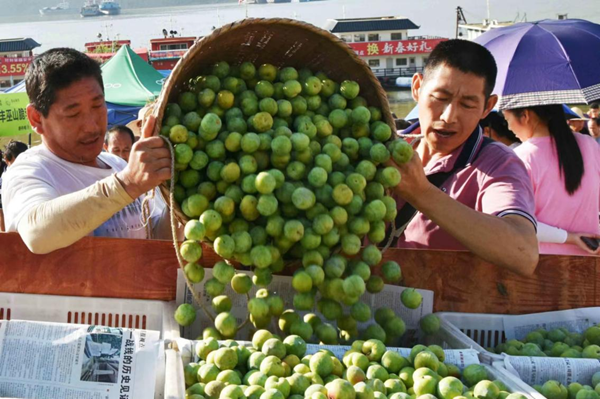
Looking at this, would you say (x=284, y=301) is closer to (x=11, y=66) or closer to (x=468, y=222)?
(x=468, y=222)

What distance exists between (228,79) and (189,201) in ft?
1.65

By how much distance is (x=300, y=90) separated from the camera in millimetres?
2447

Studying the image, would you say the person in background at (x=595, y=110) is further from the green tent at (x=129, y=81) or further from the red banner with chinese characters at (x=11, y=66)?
the red banner with chinese characters at (x=11, y=66)

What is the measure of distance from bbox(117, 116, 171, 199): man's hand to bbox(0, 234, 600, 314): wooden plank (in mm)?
407

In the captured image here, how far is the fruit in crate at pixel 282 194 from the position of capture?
7.22ft

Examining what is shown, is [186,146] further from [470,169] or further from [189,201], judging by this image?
[470,169]

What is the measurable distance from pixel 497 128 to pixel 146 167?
3.92 metres

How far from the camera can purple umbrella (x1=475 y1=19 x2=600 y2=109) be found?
445 cm

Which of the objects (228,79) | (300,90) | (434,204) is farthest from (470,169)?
(228,79)

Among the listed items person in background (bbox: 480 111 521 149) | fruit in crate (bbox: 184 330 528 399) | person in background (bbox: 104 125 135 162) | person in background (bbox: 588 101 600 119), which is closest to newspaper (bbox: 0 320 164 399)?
fruit in crate (bbox: 184 330 528 399)

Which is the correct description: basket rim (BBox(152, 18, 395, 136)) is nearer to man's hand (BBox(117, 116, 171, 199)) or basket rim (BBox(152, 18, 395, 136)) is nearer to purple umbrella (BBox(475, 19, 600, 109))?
man's hand (BBox(117, 116, 171, 199))

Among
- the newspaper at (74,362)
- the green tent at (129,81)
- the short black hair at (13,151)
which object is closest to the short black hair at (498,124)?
the newspaper at (74,362)

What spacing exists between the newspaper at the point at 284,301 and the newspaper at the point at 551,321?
1.08 feet

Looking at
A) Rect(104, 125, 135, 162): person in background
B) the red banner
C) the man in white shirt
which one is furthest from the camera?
the red banner
